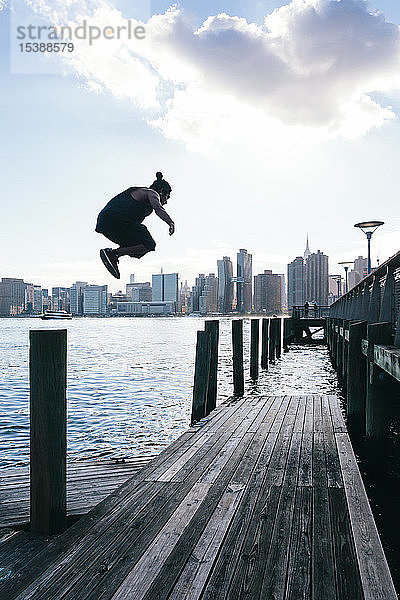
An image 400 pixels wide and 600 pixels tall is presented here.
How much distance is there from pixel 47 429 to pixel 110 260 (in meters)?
1.52

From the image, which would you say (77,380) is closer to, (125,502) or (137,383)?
(137,383)

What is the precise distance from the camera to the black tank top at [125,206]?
3762mm

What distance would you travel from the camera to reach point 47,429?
3490mm

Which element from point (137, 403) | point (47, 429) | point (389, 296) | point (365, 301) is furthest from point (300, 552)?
point (137, 403)

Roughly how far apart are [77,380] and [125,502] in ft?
53.6

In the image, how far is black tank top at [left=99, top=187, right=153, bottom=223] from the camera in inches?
148

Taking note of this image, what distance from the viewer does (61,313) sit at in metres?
128

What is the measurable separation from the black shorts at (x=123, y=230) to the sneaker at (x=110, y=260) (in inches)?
7.0

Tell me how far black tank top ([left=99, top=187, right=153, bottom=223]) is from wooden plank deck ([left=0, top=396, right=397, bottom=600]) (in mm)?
2231

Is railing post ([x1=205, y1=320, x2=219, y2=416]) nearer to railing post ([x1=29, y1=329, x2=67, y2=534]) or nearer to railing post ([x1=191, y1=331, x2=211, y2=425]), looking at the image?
railing post ([x1=191, y1=331, x2=211, y2=425])

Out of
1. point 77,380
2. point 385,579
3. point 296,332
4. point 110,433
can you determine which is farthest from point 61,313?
point 385,579

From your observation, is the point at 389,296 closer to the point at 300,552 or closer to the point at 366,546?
the point at 366,546

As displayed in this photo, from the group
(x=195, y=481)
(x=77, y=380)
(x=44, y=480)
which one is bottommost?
(x=77, y=380)

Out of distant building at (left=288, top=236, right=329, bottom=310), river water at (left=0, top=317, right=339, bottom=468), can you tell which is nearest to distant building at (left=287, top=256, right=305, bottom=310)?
distant building at (left=288, top=236, right=329, bottom=310)
